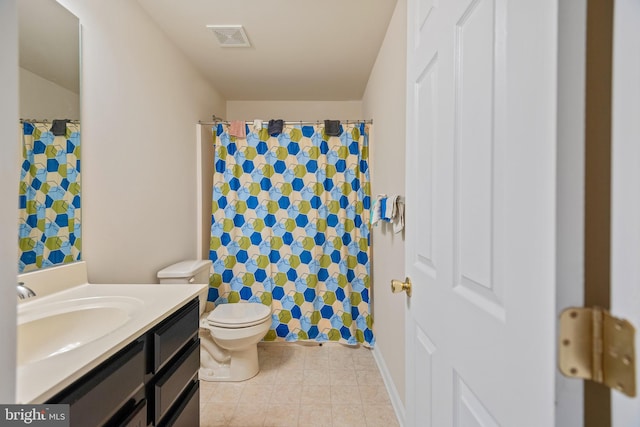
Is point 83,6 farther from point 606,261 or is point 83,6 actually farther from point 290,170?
point 606,261

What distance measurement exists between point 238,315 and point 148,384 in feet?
4.14

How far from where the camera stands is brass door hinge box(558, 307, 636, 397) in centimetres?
31

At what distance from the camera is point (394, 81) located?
73.5 inches

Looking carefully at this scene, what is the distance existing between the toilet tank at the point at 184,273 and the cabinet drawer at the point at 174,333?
2.26 ft

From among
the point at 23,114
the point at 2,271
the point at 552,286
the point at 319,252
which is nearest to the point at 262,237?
the point at 319,252

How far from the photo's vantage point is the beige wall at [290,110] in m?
3.40

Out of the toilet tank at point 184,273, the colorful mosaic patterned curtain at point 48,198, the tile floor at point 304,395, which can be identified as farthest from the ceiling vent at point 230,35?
the tile floor at point 304,395

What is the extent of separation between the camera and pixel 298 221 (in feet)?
8.98

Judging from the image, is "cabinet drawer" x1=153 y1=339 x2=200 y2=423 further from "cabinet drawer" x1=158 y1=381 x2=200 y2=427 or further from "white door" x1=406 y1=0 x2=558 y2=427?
"white door" x1=406 y1=0 x2=558 y2=427

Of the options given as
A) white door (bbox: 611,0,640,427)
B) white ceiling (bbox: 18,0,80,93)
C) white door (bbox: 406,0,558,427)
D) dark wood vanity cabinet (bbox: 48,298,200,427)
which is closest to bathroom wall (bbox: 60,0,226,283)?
white ceiling (bbox: 18,0,80,93)

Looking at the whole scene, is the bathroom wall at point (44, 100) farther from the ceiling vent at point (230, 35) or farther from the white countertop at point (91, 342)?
the ceiling vent at point (230, 35)

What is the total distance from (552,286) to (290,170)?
8.13 feet

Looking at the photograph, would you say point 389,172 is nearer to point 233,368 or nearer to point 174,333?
point 174,333

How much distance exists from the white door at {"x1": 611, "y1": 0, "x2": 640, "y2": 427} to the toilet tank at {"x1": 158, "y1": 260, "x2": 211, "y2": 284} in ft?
6.72
